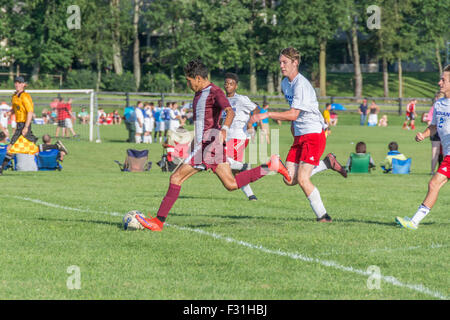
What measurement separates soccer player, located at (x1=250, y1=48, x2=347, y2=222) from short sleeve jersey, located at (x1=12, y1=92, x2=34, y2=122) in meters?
9.05

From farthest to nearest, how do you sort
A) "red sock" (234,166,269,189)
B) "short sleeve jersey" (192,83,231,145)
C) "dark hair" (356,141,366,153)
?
"dark hair" (356,141,366,153)
"red sock" (234,166,269,189)
"short sleeve jersey" (192,83,231,145)

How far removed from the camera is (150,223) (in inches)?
381

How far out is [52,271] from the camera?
7.25m

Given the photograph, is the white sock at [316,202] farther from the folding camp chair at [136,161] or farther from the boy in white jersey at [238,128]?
the folding camp chair at [136,161]

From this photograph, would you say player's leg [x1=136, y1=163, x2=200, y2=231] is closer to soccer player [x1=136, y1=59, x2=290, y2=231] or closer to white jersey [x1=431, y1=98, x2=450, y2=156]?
soccer player [x1=136, y1=59, x2=290, y2=231]

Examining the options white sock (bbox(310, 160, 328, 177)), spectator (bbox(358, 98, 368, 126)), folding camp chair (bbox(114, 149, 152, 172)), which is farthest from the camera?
spectator (bbox(358, 98, 368, 126))

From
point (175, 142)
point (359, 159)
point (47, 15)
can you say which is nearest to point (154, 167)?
point (175, 142)

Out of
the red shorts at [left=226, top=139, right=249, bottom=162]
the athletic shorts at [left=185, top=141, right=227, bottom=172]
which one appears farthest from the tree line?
the athletic shorts at [left=185, top=141, right=227, bottom=172]

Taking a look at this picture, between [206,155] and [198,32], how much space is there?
66.5 meters

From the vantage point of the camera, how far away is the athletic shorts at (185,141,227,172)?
967 centimetres

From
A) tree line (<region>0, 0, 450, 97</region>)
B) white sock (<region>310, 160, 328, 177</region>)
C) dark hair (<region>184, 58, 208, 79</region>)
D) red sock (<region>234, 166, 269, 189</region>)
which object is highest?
tree line (<region>0, 0, 450, 97</region>)

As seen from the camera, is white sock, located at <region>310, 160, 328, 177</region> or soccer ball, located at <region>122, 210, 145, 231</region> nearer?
soccer ball, located at <region>122, 210, 145, 231</region>

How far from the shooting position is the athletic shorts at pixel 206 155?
967 centimetres
